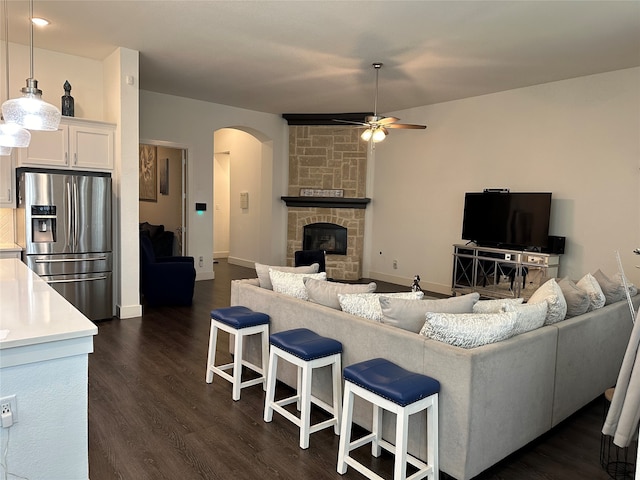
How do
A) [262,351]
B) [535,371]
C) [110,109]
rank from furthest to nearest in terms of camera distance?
[110,109], [262,351], [535,371]

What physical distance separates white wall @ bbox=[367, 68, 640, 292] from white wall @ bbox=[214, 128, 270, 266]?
249cm

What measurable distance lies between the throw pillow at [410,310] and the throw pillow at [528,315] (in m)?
0.29

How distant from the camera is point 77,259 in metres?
4.70

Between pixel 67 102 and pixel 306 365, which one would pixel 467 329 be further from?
pixel 67 102

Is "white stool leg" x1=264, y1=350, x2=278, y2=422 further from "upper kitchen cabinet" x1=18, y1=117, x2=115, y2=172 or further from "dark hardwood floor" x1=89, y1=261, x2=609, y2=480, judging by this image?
"upper kitchen cabinet" x1=18, y1=117, x2=115, y2=172

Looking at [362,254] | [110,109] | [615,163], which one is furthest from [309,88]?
[615,163]

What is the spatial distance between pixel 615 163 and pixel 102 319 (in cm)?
627

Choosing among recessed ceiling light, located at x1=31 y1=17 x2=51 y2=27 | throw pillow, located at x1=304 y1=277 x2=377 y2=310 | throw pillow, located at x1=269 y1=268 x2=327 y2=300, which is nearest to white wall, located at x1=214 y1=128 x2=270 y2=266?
recessed ceiling light, located at x1=31 y1=17 x2=51 y2=27

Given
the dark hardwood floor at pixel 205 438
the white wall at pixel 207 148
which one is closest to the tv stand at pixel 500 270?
the dark hardwood floor at pixel 205 438

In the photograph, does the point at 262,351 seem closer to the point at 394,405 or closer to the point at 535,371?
the point at 394,405

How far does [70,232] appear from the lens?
182 inches

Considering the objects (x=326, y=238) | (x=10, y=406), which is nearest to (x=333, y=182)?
(x=326, y=238)

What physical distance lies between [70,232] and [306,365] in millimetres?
3399

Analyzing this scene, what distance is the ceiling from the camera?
12.4 feet
